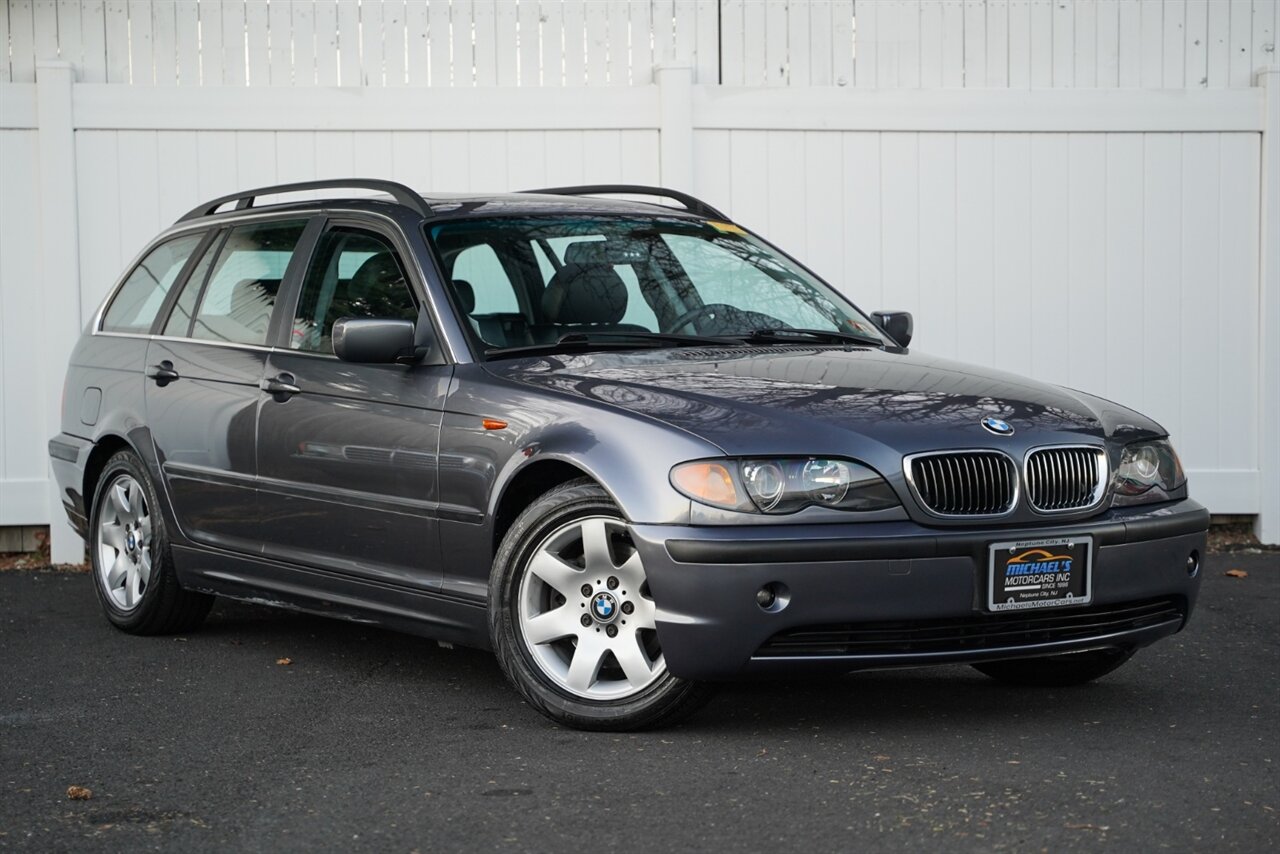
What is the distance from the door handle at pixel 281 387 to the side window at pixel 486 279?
28.8 inches

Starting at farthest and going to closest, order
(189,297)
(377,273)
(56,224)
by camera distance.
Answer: (56,224) → (189,297) → (377,273)

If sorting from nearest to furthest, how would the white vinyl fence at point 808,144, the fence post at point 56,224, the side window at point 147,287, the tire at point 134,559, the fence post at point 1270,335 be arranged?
the tire at point 134,559, the side window at point 147,287, the fence post at point 56,224, the white vinyl fence at point 808,144, the fence post at point 1270,335

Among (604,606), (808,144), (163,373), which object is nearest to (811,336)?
(604,606)

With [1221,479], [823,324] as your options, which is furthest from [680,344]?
[1221,479]

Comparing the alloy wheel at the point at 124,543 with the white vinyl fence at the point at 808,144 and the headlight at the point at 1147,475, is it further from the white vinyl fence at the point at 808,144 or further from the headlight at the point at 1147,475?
the headlight at the point at 1147,475

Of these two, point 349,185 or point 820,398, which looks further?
point 349,185

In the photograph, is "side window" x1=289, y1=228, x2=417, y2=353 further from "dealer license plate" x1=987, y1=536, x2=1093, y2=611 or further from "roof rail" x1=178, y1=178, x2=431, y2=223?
"dealer license plate" x1=987, y1=536, x2=1093, y2=611

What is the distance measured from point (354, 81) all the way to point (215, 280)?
9.13 feet

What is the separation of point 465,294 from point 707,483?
143 cm

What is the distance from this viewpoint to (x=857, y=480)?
4.71m

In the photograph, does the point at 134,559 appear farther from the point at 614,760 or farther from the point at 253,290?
the point at 614,760

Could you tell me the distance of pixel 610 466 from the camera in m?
4.87

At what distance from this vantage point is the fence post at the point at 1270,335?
31.4 ft

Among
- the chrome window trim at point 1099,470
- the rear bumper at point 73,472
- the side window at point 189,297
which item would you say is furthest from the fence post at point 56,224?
the chrome window trim at point 1099,470
